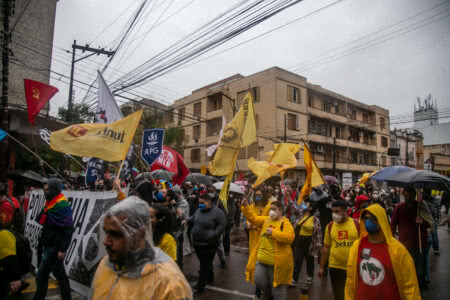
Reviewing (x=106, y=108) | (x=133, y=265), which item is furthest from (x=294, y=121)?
(x=133, y=265)

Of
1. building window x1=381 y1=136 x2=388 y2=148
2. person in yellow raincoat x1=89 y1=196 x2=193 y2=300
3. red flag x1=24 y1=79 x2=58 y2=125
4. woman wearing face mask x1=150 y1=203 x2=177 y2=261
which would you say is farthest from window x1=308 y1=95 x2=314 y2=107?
person in yellow raincoat x1=89 y1=196 x2=193 y2=300

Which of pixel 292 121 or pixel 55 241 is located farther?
pixel 292 121

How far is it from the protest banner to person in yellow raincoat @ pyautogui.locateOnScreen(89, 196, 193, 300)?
2927 mm

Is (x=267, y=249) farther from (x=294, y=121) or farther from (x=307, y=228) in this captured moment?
(x=294, y=121)

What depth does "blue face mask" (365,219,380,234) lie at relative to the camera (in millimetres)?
3020

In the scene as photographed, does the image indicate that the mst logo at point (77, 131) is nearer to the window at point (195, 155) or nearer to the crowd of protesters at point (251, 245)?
the crowd of protesters at point (251, 245)

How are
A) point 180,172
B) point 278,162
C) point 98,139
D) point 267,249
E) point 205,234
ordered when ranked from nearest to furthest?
point 267,249 < point 98,139 < point 205,234 < point 278,162 < point 180,172

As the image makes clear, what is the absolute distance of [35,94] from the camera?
8.26 meters

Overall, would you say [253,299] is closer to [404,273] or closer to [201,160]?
[404,273]

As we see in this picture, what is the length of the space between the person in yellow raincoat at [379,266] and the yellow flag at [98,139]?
10.9 ft

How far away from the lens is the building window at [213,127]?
35491 mm

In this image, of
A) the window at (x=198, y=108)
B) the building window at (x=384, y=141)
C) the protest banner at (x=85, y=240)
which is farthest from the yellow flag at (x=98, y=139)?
the building window at (x=384, y=141)

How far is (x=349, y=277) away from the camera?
314cm

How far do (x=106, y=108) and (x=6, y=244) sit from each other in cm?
303
